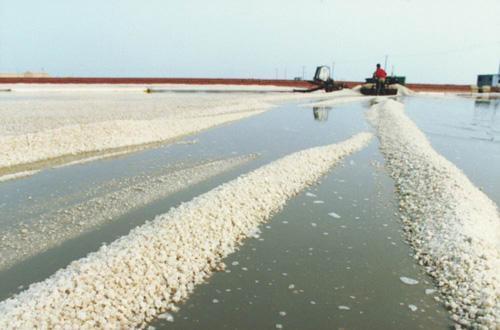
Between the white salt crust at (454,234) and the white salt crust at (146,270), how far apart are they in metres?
3.32

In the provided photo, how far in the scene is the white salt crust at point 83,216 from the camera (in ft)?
25.0

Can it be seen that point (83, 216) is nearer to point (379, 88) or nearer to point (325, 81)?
point (379, 88)

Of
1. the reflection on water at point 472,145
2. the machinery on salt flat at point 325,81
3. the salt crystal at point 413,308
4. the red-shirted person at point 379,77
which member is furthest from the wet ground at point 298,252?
the machinery on salt flat at point 325,81

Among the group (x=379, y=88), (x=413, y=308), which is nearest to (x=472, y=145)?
(x=413, y=308)

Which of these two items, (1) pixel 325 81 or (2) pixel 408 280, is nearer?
(2) pixel 408 280

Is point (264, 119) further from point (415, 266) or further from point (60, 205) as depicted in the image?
point (415, 266)

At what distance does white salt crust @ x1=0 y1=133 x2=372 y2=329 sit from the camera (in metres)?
5.25

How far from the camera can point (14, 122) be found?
22.2 m

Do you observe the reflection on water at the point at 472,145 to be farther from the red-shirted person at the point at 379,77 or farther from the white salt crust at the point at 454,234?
the red-shirted person at the point at 379,77

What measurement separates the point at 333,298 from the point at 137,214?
499cm

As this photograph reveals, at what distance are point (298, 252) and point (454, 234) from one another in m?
2.98

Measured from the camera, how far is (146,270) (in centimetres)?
632

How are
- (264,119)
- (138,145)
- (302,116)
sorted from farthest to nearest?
(302,116) → (264,119) → (138,145)

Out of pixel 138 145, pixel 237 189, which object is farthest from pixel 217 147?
pixel 237 189
